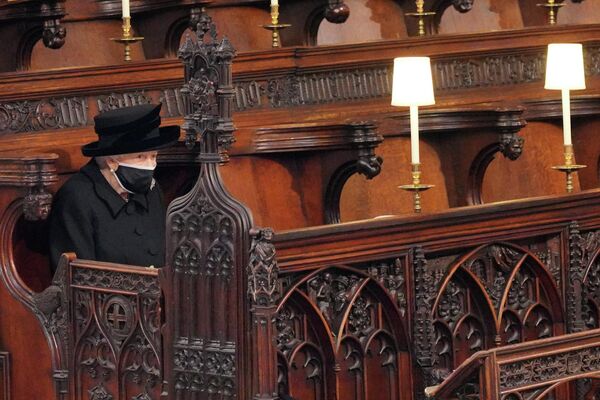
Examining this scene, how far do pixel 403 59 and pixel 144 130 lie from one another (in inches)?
49.7

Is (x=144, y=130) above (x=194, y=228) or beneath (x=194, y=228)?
above

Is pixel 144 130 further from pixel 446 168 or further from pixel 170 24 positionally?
pixel 446 168

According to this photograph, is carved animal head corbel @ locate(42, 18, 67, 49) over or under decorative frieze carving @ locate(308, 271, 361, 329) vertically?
over

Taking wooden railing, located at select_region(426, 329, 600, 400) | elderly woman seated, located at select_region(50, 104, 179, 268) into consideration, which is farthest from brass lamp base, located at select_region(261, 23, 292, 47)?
wooden railing, located at select_region(426, 329, 600, 400)

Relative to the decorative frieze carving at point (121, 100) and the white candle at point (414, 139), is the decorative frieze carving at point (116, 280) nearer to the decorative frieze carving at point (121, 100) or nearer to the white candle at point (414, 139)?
the decorative frieze carving at point (121, 100)

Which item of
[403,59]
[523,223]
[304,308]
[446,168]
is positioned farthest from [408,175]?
[304,308]

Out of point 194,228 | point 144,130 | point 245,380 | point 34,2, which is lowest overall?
point 245,380

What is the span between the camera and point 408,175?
755 cm

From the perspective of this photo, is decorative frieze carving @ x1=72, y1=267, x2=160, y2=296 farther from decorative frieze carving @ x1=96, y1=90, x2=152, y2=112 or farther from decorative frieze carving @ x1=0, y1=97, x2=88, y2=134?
decorative frieze carving @ x1=96, y1=90, x2=152, y2=112

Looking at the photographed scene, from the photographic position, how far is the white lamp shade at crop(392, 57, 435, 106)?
6.61 metres

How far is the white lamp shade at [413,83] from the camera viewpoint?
661 centimetres

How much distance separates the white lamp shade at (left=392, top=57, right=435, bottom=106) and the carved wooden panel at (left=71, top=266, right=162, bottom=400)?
1.63 meters

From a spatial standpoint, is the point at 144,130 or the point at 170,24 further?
the point at 170,24

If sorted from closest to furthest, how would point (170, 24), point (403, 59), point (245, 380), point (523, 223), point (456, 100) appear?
point (245, 380)
point (523, 223)
point (403, 59)
point (170, 24)
point (456, 100)
